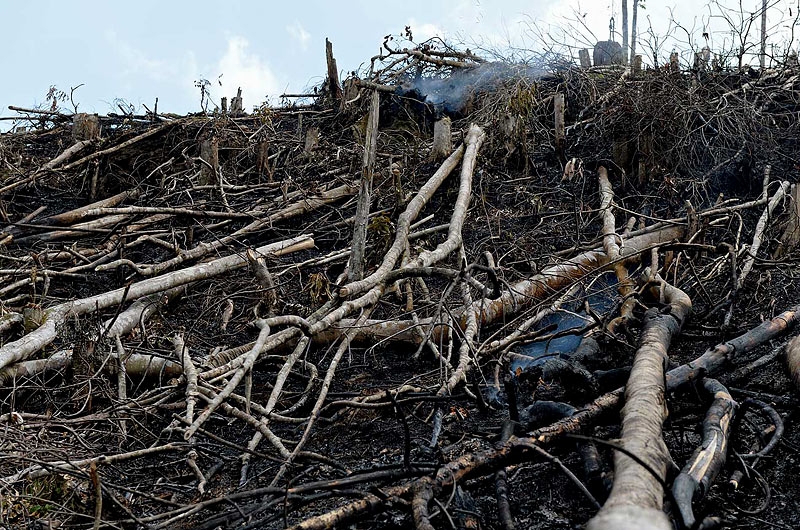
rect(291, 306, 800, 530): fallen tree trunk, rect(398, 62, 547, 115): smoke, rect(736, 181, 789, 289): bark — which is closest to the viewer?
rect(291, 306, 800, 530): fallen tree trunk

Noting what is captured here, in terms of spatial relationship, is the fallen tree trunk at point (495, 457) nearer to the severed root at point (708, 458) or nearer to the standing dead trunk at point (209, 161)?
the severed root at point (708, 458)

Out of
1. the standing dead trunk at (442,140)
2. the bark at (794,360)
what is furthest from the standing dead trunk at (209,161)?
the bark at (794,360)

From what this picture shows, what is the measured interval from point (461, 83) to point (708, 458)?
8113 mm

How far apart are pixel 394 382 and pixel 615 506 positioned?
314 centimetres

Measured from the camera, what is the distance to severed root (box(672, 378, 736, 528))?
2.59 m

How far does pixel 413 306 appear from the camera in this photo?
634cm

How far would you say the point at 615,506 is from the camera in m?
2.27

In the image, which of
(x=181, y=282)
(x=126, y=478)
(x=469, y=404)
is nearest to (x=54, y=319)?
(x=181, y=282)

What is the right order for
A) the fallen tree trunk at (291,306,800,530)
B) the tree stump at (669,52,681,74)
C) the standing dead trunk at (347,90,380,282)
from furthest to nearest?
1. the tree stump at (669,52,681,74)
2. the standing dead trunk at (347,90,380,282)
3. the fallen tree trunk at (291,306,800,530)

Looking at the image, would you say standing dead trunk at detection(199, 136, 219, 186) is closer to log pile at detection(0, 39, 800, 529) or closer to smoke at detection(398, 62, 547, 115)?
log pile at detection(0, 39, 800, 529)

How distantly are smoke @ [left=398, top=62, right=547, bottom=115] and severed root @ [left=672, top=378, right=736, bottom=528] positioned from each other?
263 inches

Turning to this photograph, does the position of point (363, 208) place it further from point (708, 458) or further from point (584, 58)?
point (584, 58)

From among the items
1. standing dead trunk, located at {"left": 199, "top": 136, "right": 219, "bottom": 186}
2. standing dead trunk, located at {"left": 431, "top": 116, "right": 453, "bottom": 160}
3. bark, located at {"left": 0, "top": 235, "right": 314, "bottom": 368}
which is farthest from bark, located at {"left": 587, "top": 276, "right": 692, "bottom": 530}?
standing dead trunk, located at {"left": 199, "top": 136, "right": 219, "bottom": 186}

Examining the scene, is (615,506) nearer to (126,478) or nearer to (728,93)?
(126,478)
